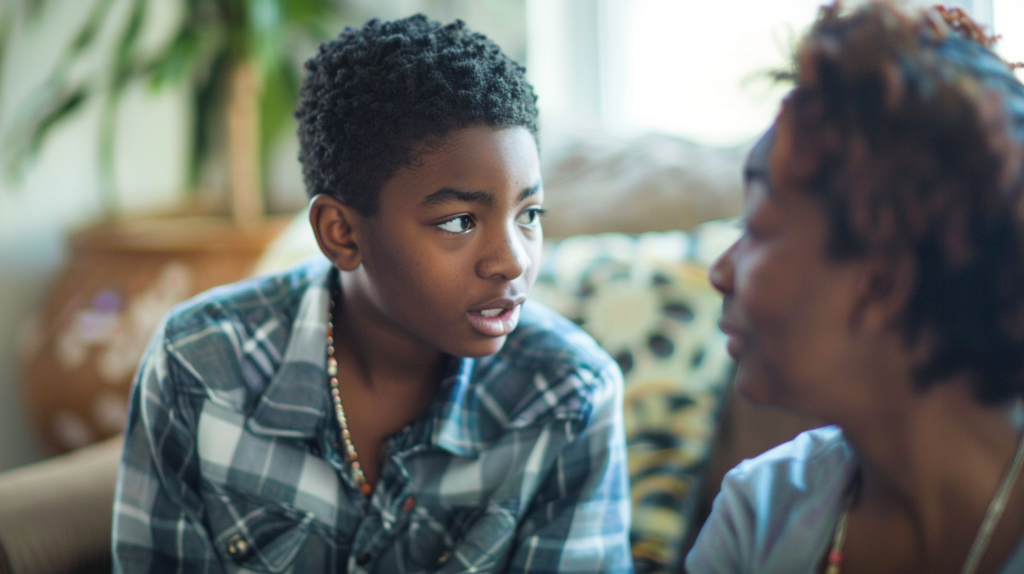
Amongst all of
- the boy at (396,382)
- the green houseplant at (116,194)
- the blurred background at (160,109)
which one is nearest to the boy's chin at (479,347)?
the boy at (396,382)

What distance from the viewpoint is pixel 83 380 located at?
1.78 metres

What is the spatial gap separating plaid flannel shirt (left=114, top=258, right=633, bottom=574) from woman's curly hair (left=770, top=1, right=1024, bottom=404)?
453 mm

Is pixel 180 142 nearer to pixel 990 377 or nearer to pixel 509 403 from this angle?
pixel 509 403

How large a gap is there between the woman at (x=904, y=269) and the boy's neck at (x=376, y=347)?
18.0 inches

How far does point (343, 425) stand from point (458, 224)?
0.30 metres

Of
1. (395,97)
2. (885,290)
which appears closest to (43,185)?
(395,97)

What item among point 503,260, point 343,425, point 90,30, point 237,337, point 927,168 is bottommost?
point 343,425

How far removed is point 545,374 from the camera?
0.96 meters

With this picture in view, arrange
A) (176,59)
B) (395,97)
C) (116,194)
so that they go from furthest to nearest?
(116,194)
(176,59)
(395,97)

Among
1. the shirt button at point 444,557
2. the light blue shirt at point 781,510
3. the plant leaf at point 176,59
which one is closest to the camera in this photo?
the light blue shirt at point 781,510

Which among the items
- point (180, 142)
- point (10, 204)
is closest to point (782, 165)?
point (10, 204)

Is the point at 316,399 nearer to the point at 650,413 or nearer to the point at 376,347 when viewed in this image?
the point at 376,347

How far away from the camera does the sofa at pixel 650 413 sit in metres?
0.99

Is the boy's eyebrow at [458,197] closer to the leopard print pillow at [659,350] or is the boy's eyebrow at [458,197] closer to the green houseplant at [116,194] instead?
the leopard print pillow at [659,350]
